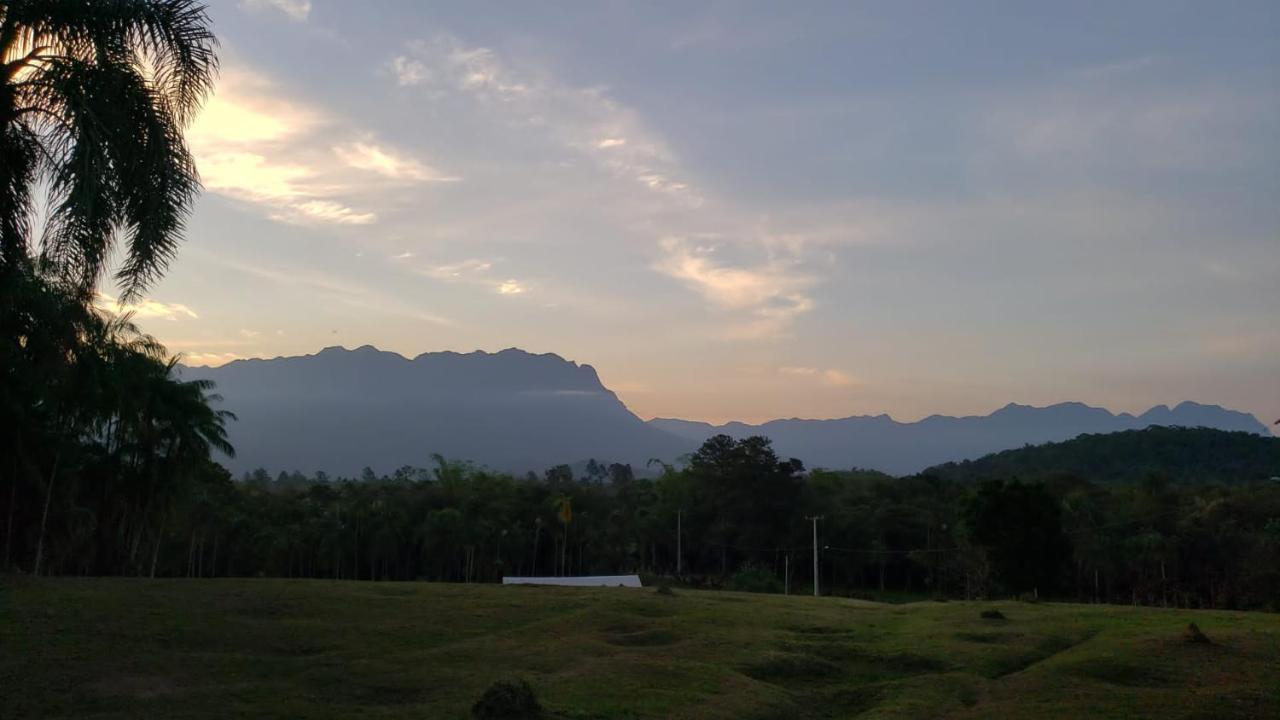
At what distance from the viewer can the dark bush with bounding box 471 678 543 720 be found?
1382 cm

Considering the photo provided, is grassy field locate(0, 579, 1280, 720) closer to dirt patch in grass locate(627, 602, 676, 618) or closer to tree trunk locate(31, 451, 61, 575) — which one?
dirt patch in grass locate(627, 602, 676, 618)

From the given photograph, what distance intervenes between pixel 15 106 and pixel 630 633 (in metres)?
17.4

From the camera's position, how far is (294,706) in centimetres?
1459

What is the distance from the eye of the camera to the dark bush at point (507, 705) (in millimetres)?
13820

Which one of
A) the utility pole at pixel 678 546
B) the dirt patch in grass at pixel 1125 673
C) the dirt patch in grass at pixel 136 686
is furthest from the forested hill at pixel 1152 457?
the dirt patch in grass at pixel 136 686

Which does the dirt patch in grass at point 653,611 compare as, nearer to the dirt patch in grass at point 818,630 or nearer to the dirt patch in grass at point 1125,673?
the dirt patch in grass at point 818,630

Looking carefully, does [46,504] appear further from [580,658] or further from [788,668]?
[788,668]

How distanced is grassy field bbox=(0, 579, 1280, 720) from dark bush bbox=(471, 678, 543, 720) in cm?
94

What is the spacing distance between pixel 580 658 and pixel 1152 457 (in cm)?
11397

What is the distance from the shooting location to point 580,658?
20031 mm

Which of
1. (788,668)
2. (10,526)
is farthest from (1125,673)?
(10,526)

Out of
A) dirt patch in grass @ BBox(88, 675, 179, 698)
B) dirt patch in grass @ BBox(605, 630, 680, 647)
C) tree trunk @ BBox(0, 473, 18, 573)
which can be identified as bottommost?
dirt patch in grass @ BBox(605, 630, 680, 647)

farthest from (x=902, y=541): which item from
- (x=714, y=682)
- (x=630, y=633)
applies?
(x=714, y=682)

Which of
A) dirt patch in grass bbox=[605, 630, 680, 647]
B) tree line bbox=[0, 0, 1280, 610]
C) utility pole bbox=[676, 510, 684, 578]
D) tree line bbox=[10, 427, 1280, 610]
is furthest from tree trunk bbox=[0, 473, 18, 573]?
utility pole bbox=[676, 510, 684, 578]
